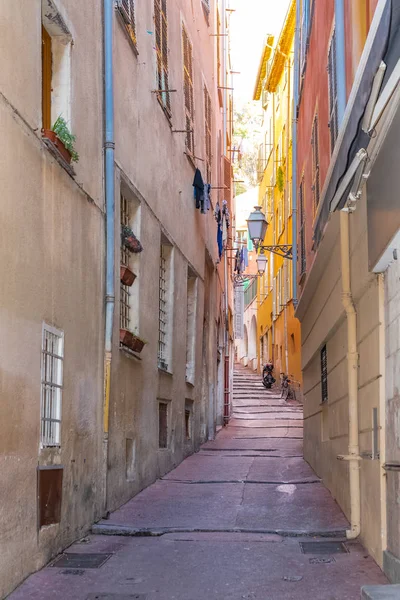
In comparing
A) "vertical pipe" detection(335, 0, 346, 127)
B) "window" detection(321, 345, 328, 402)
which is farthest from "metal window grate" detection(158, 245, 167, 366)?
"vertical pipe" detection(335, 0, 346, 127)

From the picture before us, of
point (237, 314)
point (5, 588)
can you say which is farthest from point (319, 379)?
point (237, 314)

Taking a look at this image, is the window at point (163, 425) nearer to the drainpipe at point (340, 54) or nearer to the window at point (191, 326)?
the window at point (191, 326)

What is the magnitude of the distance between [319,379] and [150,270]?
9.94 ft

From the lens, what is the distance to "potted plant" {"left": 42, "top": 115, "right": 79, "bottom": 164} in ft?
22.0

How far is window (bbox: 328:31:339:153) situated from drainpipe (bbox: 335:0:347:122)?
2.18 feet

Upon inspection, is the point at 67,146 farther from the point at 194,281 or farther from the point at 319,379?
the point at 194,281

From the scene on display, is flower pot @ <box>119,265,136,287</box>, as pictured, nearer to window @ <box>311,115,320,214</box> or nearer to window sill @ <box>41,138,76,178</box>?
window sill @ <box>41,138,76,178</box>

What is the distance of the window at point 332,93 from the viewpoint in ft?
30.3

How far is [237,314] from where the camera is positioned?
34.5m

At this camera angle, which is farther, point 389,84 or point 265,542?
point 265,542

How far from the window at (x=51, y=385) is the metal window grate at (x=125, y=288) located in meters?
2.87

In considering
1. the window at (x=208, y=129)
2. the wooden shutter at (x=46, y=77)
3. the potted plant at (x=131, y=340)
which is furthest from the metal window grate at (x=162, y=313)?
the wooden shutter at (x=46, y=77)

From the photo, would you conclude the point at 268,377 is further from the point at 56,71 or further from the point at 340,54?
the point at 56,71

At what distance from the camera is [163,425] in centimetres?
1244
